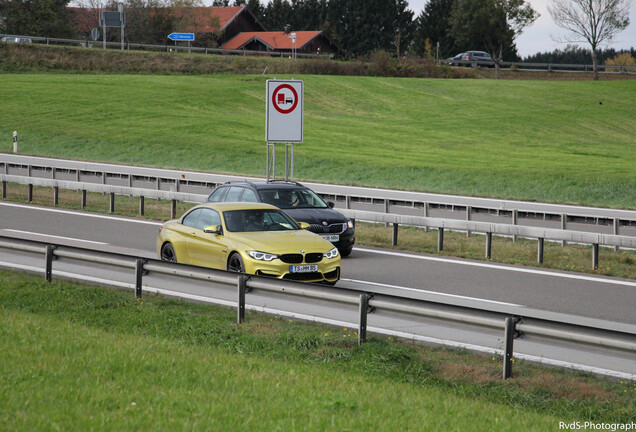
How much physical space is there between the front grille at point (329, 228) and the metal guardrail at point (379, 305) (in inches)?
201

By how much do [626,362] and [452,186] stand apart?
24.1 meters

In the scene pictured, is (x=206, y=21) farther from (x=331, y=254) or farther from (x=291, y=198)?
(x=331, y=254)

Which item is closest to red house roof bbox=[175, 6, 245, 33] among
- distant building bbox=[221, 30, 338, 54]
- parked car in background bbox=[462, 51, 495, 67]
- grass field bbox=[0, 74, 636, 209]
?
distant building bbox=[221, 30, 338, 54]

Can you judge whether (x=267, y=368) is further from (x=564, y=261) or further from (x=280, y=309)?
(x=564, y=261)

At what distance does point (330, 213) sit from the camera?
16547 millimetres

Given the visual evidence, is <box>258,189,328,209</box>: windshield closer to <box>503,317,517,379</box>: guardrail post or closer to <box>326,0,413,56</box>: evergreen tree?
<box>503,317,517,379</box>: guardrail post

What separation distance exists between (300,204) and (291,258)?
4.78m

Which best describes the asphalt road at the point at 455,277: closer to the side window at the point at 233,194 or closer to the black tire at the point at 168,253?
the side window at the point at 233,194

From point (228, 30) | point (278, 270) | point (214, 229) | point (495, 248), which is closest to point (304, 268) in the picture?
point (278, 270)

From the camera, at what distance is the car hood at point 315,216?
1609cm

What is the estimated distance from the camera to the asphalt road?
12.2 metres

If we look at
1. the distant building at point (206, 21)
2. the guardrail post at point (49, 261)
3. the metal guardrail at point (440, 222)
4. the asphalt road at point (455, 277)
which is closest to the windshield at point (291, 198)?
the asphalt road at point (455, 277)

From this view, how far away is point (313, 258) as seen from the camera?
40.3 ft

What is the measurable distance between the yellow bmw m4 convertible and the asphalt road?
106 cm
